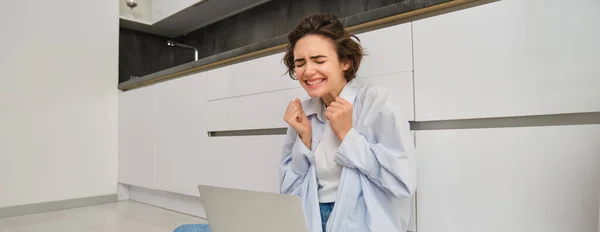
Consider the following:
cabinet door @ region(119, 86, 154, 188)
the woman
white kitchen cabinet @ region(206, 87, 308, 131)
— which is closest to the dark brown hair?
the woman

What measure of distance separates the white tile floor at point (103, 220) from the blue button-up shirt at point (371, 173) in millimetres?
1195

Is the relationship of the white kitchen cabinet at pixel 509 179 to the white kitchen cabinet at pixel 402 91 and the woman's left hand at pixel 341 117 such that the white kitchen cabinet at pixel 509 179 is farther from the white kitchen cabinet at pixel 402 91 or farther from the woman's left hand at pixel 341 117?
the woman's left hand at pixel 341 117

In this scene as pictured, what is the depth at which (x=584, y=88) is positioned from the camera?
82 cm

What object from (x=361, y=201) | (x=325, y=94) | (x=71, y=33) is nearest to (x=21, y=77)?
(x=71, y=33)

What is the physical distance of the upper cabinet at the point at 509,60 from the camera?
0.83m

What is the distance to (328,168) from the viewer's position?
88 centimetres

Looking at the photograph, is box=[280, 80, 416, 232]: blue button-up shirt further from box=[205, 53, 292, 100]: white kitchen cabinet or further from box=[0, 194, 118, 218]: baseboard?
box=[0, 194, 118, 218]: baseboard

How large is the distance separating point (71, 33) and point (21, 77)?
380 millimetres

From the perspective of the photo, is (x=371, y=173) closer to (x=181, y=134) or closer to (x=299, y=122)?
(x=299, y=122)

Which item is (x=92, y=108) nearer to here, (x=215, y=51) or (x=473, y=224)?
(x=215, y=51)

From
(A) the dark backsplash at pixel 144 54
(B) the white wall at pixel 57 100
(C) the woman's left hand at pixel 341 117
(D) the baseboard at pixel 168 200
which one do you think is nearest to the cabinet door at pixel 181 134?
(D) the baseboard at pixel 168 200

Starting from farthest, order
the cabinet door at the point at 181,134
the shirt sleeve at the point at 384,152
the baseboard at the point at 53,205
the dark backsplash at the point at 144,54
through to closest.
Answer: the dark backsplash at the point at 144,54
the baseboard at the point at 53,205
the cabinet door at the point at 181,134
the shirt sleeve at the point at 384,152

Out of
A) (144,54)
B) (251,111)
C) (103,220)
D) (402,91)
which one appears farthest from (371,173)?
(144,54)

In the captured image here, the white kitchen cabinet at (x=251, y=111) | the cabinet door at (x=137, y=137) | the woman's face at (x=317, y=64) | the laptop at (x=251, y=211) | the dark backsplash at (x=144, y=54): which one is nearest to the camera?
the laptop at (x=251, y=211)
